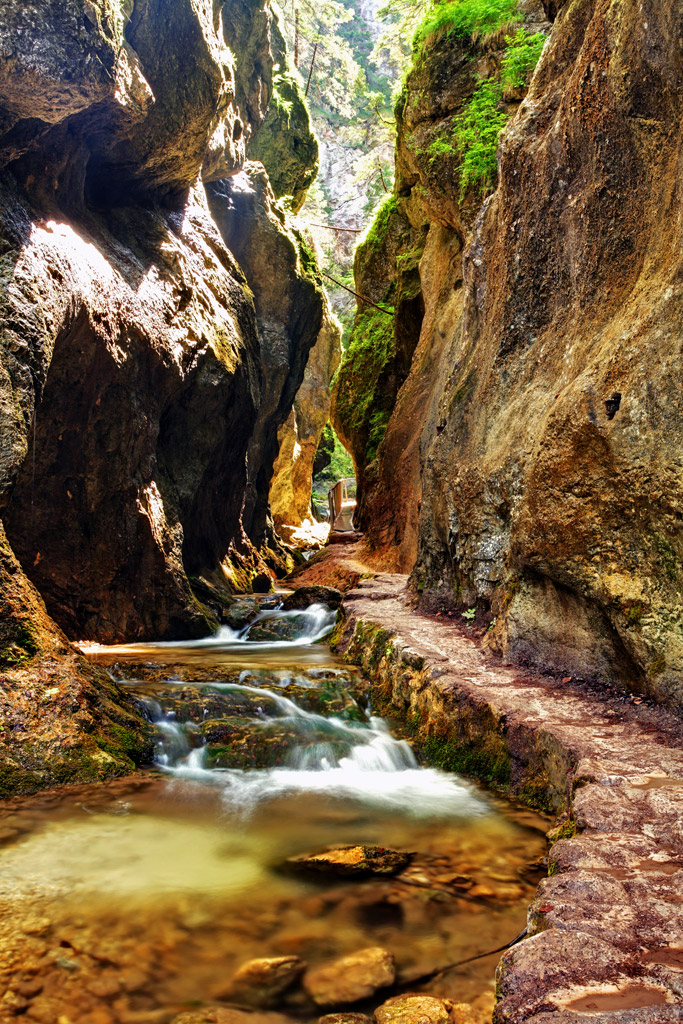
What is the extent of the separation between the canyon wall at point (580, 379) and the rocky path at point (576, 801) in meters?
0.53

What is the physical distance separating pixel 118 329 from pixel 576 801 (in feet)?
Result: 28.9

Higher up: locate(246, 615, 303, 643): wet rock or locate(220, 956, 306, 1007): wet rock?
locate(220, 956, 306, 1007): wet rock

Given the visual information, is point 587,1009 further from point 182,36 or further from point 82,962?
point 182,36

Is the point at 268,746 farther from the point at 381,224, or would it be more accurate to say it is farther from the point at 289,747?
the point at 381,224

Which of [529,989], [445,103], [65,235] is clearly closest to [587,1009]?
[529,989]

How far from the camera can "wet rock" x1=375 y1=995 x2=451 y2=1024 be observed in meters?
2.43

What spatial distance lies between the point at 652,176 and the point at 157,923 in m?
6.15

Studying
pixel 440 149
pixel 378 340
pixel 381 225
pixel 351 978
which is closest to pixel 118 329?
pixel 440 149

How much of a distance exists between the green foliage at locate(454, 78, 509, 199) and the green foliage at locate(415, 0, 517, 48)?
1242 millimetres

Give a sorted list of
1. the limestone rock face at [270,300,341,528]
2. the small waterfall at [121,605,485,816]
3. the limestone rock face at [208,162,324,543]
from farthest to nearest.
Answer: the limestone rock face at [270,300,341,528]
the limestone rock face at [208,162,324,543]
the small waterfall at [121,605,485,816]

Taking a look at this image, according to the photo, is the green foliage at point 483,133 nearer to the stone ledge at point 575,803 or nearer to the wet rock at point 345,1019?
the stone ledge at point 575,803

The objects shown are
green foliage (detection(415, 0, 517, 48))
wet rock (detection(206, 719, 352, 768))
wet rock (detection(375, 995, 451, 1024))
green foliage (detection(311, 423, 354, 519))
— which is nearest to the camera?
wet rock (detection(375, 995, 451, 1024))

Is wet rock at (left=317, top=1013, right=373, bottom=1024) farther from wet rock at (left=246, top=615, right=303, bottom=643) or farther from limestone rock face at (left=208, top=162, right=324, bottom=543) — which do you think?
limestone rock face at (left=208, top=162, right=324, bottom=543)

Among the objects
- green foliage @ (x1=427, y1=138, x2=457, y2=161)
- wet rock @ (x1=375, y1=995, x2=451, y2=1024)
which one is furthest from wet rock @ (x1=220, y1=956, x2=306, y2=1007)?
green foliage @ (x1=427, y1=138, x2=457, y2=161)
